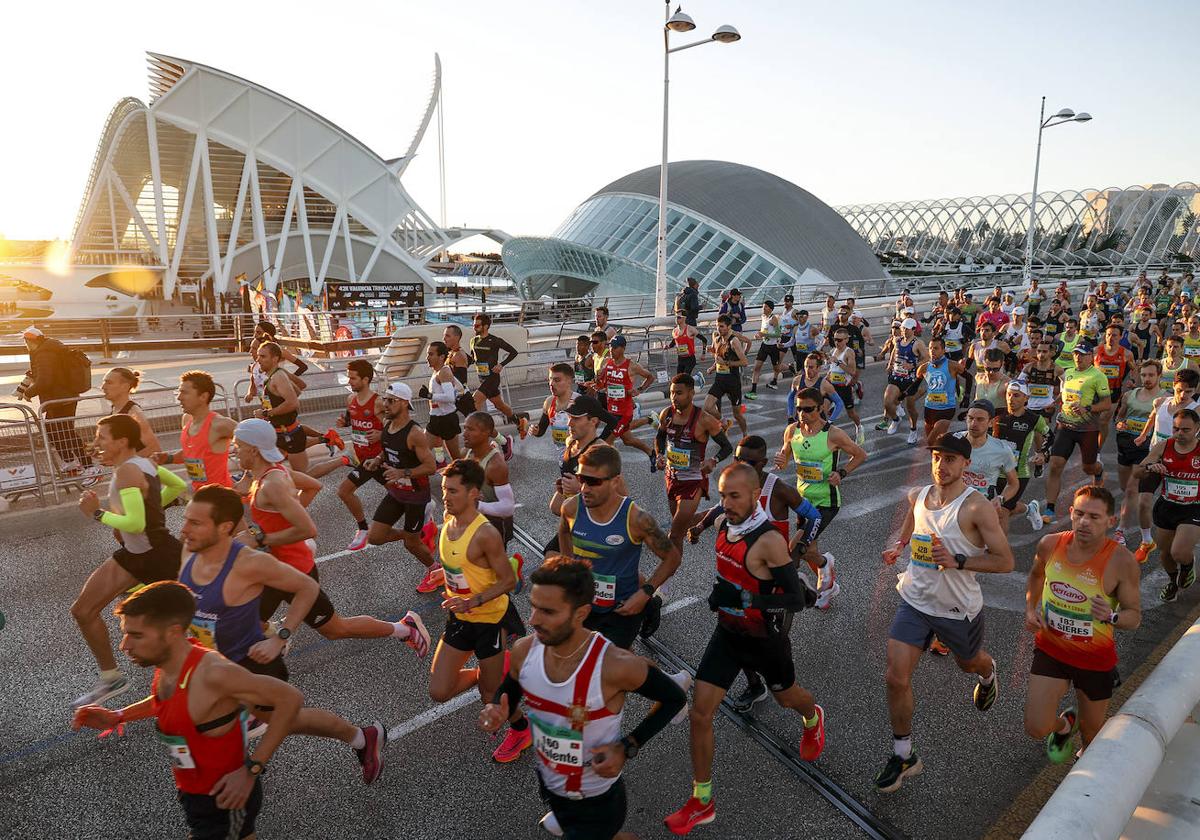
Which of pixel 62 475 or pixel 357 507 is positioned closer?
pixel 357 507

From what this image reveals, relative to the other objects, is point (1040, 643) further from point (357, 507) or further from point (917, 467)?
point (917, 467)

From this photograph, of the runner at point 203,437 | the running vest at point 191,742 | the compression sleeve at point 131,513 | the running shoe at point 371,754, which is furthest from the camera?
the runner at point 203,437

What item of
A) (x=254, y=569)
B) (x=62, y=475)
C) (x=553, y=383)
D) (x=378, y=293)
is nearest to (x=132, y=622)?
(x=254, y=569)

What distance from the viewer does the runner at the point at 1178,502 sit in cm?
601

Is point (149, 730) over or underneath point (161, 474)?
underneath

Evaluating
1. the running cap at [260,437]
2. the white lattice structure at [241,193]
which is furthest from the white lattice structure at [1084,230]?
the running cap at [260,437]

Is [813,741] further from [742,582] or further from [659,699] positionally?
[659,699]

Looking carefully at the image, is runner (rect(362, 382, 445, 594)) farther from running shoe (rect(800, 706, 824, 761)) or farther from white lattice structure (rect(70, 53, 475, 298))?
white lattice structure (rect(70, 53, 475, 298))

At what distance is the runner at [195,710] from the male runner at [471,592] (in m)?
1.28

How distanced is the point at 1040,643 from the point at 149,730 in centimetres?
551

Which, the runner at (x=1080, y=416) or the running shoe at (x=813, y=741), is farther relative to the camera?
the runner at (x=1080, y=416)

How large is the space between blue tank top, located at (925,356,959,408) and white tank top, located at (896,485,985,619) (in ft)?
19.4

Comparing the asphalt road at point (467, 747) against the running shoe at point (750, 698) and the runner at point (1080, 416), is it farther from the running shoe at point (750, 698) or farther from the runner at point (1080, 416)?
the runner at point (1080, 416)

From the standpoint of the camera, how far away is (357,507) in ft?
23.4
